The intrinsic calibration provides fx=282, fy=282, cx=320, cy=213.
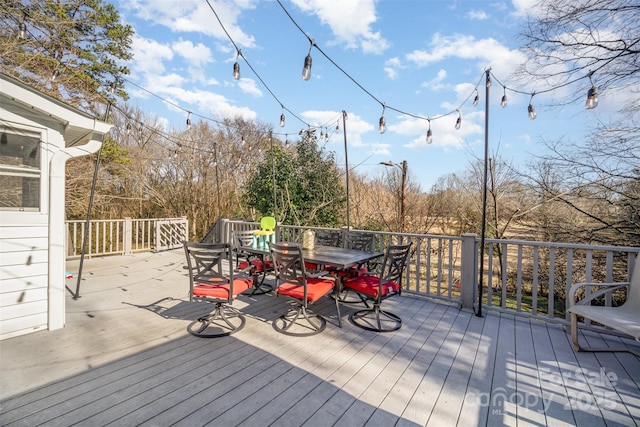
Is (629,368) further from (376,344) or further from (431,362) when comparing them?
(376,344)

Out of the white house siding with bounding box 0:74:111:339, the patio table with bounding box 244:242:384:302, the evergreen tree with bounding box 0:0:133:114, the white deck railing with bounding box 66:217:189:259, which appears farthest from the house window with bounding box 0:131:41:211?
the white deck railing with bounding box 66:217:189:259

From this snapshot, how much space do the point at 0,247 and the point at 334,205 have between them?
7129 millimetres

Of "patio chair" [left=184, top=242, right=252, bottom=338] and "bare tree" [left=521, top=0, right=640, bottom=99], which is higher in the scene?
"bare tree" [left=521, top=0, right=640, bottom=99]

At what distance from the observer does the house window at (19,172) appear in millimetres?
2658

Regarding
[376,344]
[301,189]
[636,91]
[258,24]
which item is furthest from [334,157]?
[376,344]

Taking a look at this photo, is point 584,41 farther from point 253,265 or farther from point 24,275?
point 24,275

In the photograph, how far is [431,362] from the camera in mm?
2369

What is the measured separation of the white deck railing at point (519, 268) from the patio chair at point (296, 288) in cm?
169

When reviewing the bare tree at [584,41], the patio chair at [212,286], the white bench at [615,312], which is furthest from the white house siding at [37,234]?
the bare tree at [584,41]

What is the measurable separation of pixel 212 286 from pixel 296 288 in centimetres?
88

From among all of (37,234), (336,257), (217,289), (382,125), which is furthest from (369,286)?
(37,234)

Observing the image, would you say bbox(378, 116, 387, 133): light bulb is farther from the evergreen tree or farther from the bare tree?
the evergreen tree

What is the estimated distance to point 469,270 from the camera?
3582 millimetres

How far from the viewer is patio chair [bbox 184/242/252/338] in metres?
2.77
